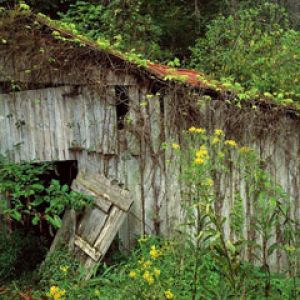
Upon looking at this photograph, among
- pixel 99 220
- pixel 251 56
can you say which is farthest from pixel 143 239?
pixel 251 56

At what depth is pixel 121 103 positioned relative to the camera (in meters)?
6.01

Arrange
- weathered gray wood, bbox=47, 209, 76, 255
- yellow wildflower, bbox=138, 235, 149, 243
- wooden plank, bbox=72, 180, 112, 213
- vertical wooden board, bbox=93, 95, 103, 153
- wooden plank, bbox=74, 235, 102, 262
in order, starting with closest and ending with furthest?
1. yellow wildflower, bbox=138, 235, 149, 243
2. wooden plank, bbox=74, 235, 102, 262
3. wooden plank, bbox=72, 180, 112, 213
4. weathered gray wood, bbox=47, 209, 76, 255
5. vertical wooden board, bbox=93, 95, 103, 153

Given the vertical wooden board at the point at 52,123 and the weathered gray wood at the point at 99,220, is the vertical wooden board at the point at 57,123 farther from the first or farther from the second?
the weathered gray wood at the point at 99,220

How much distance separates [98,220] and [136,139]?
104 cm

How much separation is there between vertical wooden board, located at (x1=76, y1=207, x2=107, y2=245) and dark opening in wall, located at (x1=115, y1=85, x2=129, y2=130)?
1.05 meters

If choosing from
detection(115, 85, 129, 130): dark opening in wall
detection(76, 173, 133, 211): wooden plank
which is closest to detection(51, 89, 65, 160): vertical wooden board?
detection(76, 173, 133, 211): wooden plank

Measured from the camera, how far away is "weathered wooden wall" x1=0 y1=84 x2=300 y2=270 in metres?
5.89

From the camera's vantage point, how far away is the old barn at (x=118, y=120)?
5.84 meters

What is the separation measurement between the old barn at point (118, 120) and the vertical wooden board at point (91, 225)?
0.06 m

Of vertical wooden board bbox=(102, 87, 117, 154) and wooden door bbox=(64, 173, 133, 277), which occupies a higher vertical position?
vertical wooden board bbox=(102, 87, 117, 154)

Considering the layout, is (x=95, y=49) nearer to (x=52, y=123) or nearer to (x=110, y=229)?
(x=52, y=123)

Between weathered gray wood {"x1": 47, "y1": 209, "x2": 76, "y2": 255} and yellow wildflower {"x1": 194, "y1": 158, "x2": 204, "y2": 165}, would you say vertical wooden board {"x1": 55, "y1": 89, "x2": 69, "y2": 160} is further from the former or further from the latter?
yellow wildflower {"x1": 194, "y1": 158, "x2": 204, "y2": 165}

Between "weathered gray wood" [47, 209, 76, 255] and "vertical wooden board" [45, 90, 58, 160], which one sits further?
"vertical wooden board" [45, 90, 58, 160]

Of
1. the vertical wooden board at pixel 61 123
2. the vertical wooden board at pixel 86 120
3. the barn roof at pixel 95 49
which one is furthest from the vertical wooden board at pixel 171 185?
the vertical wooden board at pixel 61 123
